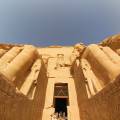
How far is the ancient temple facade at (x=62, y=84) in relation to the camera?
185 inches

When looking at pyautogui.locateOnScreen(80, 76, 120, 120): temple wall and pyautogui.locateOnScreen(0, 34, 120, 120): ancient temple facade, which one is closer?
pyautogui.locateOnScreen(80, 76, 120, 120): temple wall

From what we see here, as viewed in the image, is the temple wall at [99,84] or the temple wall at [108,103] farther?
the temple wall at [99,84]

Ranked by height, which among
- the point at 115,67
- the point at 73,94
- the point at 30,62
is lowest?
the point at 115,67

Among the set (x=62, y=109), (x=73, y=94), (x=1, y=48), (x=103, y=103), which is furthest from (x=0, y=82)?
(x=62, y=109)

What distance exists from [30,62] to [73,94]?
2.34 meters

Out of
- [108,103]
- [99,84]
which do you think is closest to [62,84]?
[99,84]

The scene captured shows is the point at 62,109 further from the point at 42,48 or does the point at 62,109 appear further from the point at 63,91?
the point at 42,48

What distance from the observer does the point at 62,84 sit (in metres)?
10.9

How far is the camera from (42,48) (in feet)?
47.6

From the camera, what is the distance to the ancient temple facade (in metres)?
4.70

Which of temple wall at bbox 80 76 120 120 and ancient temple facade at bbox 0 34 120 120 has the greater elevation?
ancient temple facade at bbox 0 34 120 120

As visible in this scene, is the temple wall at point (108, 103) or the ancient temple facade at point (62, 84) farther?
the ancient temple facade at point (62, 84)

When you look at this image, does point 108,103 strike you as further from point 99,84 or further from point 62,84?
point 62,84

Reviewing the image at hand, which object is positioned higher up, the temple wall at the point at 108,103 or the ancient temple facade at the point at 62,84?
the ancient temple facade at the point at 62,84
